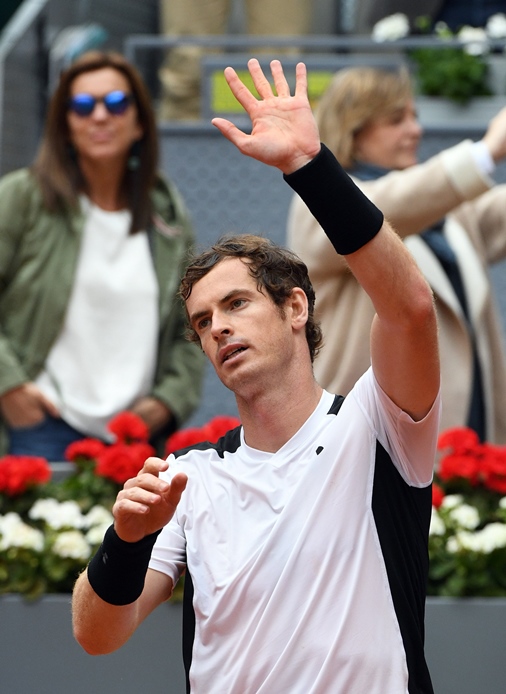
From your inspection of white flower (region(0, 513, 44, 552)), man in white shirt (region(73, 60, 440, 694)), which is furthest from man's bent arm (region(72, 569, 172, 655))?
white flower (region(0, 513, 44, 552))

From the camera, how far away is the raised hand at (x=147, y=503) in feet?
7.27

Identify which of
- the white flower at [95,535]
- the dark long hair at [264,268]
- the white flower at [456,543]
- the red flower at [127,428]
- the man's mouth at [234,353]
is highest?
the dark long hair at [264,268]

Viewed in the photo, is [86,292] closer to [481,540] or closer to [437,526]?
[437,526]

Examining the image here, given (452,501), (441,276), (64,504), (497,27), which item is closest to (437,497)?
(452,501)

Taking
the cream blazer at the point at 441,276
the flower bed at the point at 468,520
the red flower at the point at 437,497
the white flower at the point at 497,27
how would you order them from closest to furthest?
1. the flower bed at the point at 468,520
2. the red flower at the point at 437,497
3. the cream blazer at the point at 441,276
4. the white flower at the point at 497,27

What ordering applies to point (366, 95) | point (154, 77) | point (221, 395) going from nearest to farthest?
point (366, 95), point (221, 395), point (154, 77)

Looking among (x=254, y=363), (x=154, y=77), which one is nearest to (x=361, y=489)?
(x=254, y=363)

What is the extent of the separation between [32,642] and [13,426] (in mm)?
1116

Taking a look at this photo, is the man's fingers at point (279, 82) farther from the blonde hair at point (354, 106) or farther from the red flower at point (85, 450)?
the red flower at point (85, 450)

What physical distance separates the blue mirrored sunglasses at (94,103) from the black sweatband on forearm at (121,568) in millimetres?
2678

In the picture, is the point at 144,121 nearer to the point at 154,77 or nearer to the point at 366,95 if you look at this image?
the point at 366,95

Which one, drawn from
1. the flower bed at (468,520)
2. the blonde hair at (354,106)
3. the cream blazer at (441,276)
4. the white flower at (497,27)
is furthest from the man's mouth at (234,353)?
the white flower at (497,27)

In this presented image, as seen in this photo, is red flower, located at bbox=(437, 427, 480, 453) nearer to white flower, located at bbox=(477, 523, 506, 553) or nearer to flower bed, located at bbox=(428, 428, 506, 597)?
flower bed, located at bbox=(428, 428, 506, 597)

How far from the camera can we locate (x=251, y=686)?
89.4 inches
